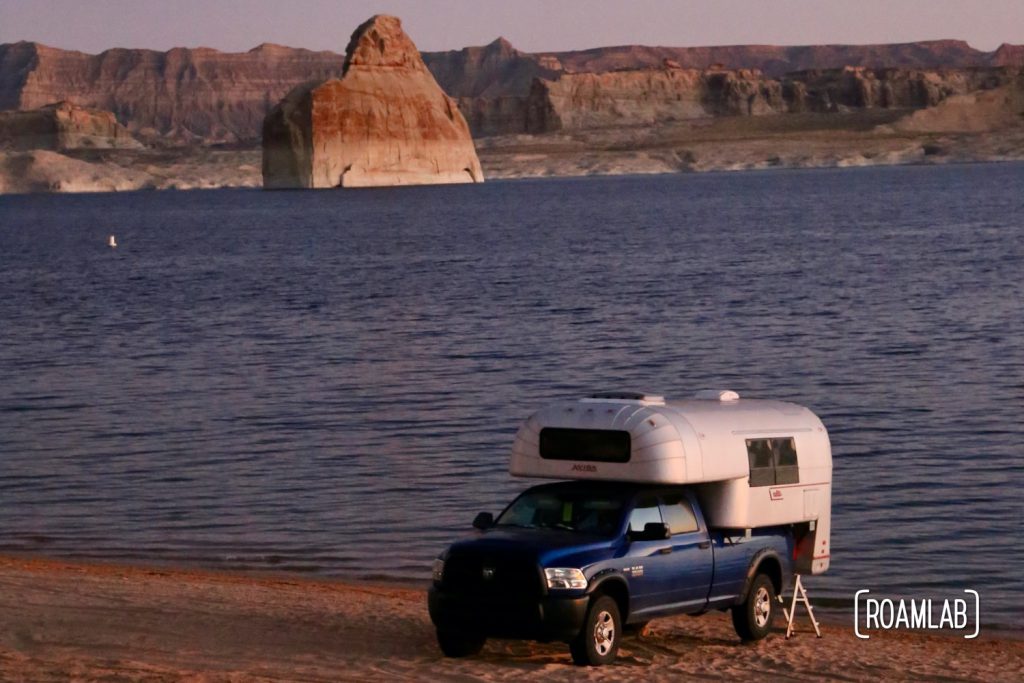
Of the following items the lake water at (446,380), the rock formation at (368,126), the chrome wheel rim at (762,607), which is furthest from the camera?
the rock formation at (368,126)

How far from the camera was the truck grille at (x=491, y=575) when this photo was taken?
1204 cm

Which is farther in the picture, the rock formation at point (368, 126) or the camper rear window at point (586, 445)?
the rock formation at point (368, 126)

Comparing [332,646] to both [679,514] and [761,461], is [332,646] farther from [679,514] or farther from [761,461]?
[761,461]

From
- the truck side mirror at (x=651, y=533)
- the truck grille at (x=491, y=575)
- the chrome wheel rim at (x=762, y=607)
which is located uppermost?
the truck side mirror at (x=651, y=533)

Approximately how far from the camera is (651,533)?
12484 mm

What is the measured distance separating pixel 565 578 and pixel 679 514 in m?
1.29

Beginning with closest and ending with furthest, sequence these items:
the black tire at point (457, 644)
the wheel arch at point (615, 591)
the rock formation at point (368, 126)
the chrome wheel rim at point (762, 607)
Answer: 1. the wheel arch at point (615, 591)
2. the black tire at point (457, 644)
3. the chrome wheel rim at point (762, 607)
4. the rock formation at point (368, 126)

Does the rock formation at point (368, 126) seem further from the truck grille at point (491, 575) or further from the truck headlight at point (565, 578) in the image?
the truck headlight at point (565, 578)

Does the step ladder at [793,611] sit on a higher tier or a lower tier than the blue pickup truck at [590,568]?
lower

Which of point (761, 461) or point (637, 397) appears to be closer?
point (761, 461)

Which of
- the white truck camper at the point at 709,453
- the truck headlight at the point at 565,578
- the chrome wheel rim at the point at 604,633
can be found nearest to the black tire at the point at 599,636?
the chrome wheel rim at the point at 604,633

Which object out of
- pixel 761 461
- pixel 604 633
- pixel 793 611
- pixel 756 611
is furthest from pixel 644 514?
pixel 793 611

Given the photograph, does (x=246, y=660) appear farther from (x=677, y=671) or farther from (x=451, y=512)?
(x=451, y=512)

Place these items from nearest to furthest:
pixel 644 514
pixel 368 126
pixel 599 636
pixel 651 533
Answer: pixel 599 636 → pixel 651 533 → pixel 644 514 → pixel 368 126
